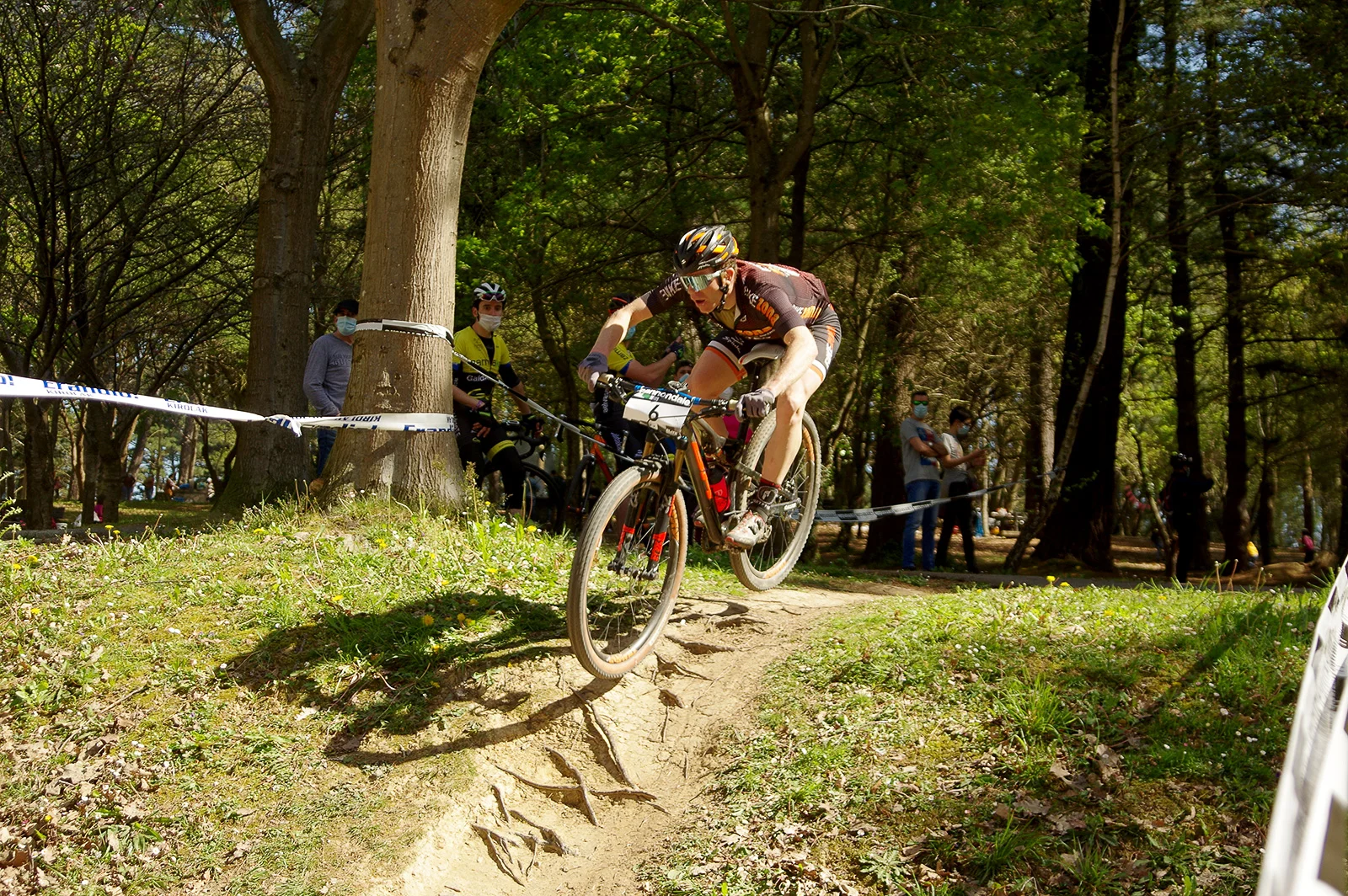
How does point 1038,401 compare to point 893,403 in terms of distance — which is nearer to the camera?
point 893,403

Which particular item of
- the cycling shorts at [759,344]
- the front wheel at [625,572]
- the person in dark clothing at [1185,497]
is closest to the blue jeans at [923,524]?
the person in dark clothing at [1185,497]

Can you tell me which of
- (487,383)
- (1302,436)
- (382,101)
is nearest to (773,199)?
(487,383)

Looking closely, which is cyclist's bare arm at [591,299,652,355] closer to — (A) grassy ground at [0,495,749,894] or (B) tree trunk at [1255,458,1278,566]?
(A) grassy ground at [0,495,749,894]

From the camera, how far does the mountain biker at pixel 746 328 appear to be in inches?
226

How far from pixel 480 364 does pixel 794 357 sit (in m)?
4.04

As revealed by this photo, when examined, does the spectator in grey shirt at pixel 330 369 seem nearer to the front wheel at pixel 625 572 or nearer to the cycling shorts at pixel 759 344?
the cycling shorts at pixel 759 344

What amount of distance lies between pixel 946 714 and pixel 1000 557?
13.6 meters

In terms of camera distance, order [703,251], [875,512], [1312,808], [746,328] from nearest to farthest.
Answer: [1312,808] → [703,251] → [746,328] → [875,512]

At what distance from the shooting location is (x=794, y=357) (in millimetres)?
5793

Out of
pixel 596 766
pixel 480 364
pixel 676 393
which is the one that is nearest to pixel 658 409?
pixel 676 393

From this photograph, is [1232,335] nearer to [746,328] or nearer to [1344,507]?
[1344,507]

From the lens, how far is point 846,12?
13.2 metres

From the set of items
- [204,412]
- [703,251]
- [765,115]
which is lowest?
[204,412]

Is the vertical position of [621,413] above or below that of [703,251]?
below
